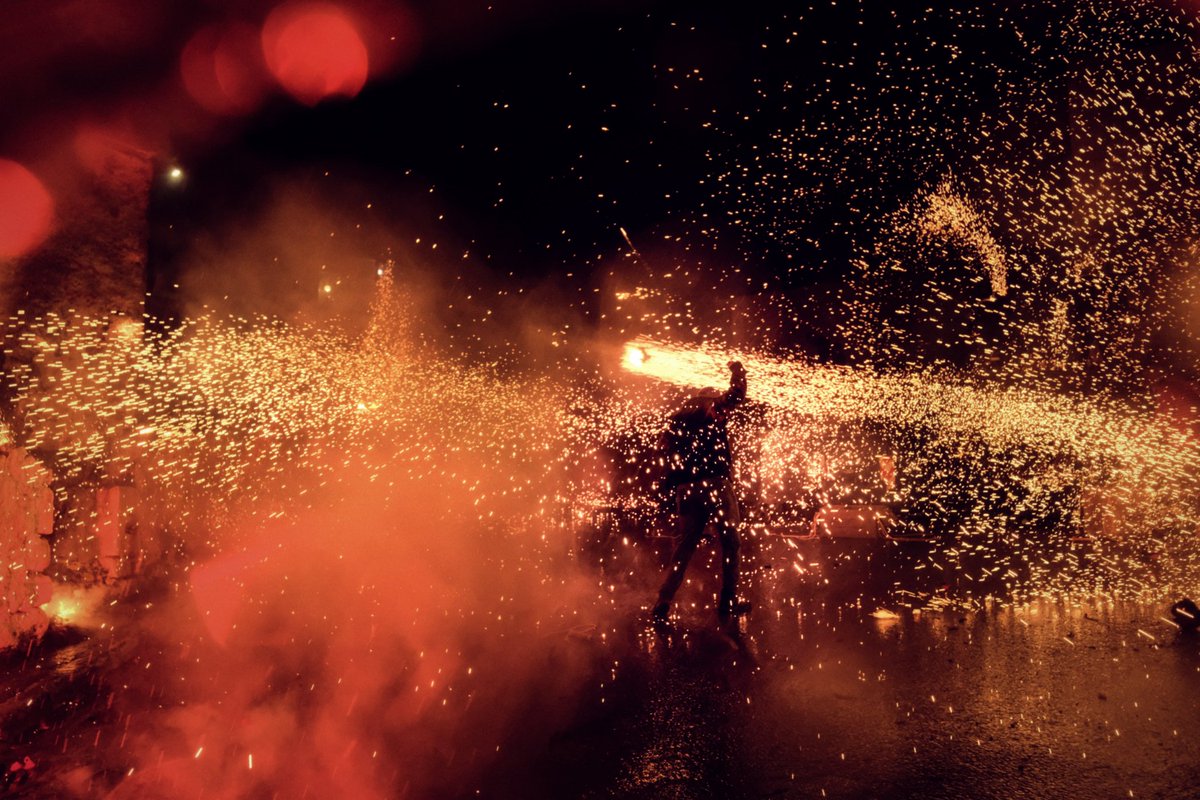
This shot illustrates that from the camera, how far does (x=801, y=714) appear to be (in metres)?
2.99

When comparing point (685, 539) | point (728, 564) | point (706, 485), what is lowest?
point (728, 564)

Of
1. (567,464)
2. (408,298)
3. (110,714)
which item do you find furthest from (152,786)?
(408,298)

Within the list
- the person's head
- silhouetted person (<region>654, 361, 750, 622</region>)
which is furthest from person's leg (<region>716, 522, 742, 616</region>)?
the person's head

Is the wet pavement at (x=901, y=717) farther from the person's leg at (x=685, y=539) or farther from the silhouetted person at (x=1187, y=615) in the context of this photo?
the person's leg at (x=685, y=539)

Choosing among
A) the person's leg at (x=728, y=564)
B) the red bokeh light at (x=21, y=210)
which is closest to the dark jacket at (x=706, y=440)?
the person's leg at (x=728, y=564)

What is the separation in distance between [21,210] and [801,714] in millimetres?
7664

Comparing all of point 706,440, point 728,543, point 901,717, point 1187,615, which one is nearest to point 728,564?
point 728,543

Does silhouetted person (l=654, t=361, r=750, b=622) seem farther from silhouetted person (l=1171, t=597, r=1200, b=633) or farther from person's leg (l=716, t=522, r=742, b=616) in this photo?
silhouetted person (l=1171, t=597, r=1200, b=633)

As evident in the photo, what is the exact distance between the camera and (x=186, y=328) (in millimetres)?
8172

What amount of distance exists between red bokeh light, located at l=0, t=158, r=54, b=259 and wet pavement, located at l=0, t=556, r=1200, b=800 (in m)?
3.77

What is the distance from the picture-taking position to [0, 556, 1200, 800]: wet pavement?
240 cm

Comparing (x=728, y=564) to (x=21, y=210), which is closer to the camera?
(x=728, y=564)

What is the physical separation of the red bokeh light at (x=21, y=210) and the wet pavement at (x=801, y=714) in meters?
3.77

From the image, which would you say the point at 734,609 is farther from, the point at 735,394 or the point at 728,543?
the point at 735,394
